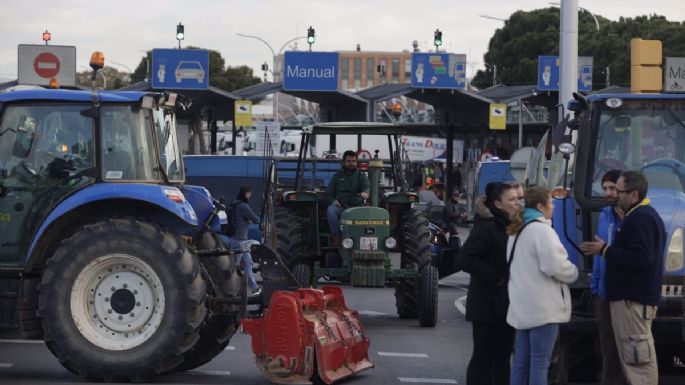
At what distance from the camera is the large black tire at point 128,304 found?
1172 cm

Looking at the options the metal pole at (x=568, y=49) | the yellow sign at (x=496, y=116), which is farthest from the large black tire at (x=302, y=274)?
the yellow sign at (x=496, y=116)

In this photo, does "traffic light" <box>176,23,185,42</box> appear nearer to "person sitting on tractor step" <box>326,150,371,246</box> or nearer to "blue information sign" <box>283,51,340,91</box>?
"blue information sign" <box>283,51,340,91</box>

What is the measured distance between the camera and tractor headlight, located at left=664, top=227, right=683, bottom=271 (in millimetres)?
11031

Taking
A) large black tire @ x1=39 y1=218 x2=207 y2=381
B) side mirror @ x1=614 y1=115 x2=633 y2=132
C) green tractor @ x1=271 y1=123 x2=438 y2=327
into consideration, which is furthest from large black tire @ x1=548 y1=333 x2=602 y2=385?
green tractor @ x1=271 y1=123 x2=438 y2=327

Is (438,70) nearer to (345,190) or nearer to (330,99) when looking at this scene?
(330,99)

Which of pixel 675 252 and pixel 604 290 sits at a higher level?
pixel 675 252

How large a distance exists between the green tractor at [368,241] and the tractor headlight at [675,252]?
22.1 feet

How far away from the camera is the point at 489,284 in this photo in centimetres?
1012

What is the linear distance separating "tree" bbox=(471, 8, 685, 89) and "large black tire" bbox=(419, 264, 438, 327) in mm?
57048

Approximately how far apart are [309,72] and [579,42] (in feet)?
131

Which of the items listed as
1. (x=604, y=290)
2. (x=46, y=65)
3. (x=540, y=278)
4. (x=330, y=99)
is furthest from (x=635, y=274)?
(x=330, y=99)

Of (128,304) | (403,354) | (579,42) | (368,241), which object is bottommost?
(403,354)

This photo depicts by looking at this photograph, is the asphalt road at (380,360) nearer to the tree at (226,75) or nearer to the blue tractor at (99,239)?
the blue tractor at (99,239)

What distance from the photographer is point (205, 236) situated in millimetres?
12945
